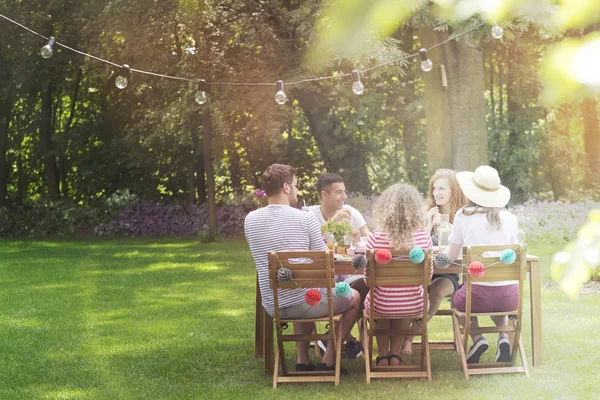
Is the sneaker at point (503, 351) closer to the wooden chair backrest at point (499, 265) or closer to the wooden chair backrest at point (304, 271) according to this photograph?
the wooden chair backrest at point (499, 265)

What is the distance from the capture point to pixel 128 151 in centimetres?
2269

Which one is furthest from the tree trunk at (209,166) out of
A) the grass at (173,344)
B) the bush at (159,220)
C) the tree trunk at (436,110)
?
the tree trunk at (436,110)

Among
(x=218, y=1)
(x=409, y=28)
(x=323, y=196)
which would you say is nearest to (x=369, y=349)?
(x=323, y=196)

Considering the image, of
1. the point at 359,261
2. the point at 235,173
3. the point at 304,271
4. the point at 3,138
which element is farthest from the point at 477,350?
the point at 3,138

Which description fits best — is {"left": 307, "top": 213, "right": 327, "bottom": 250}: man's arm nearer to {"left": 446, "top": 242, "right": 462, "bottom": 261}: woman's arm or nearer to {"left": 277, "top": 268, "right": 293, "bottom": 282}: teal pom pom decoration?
{"left": 277, "top": 268, "right": 293, "bottom": 282}: teal pom pom decoration

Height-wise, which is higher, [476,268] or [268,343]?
[476,268]

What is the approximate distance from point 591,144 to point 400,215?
1693 cm

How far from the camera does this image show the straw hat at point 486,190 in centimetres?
585

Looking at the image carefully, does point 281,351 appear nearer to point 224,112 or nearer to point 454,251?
point 454,251

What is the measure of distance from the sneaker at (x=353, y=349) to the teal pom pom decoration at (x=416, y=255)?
4.62 feet

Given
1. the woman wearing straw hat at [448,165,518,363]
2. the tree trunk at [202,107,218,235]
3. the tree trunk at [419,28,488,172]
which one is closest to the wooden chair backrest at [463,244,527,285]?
the woman wearing straw hat at [448,165,518,363]

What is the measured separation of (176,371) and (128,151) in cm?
1693

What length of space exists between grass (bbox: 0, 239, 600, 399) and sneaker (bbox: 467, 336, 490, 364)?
5.8 inches

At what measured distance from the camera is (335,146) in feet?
63.6
